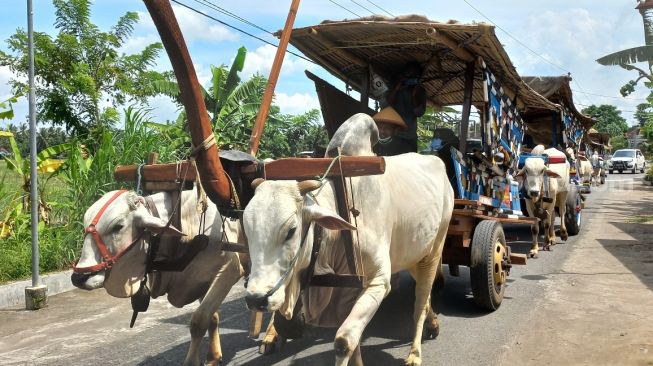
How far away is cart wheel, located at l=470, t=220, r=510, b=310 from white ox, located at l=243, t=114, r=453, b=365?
698mm

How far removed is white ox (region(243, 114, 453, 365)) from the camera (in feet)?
8.73

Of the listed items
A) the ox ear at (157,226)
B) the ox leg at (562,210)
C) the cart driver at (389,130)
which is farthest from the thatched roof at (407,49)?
the ox leg at (562,210)

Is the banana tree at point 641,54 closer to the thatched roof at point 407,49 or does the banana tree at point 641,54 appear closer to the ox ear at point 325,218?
the thatched roof at point 407,49

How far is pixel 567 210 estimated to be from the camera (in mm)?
10047

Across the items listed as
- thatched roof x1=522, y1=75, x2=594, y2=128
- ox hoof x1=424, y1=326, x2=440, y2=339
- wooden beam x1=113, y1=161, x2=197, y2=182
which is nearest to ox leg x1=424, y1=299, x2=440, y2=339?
ox hoof x1=424, y1=326, x2=440, y2=339

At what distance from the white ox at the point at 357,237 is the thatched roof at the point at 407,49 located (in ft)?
3.77

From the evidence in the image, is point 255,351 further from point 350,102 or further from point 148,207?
point 350,102

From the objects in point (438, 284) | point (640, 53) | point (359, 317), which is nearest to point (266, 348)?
point (359, 317)

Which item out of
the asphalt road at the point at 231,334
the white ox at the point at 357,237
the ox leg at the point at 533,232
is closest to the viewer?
the white ox at the point at 357,237

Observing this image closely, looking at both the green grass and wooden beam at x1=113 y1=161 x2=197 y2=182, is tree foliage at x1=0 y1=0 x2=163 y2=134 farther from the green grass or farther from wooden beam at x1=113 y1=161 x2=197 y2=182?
wooden beam at x1=113 y1=161 x2=197 y2=182

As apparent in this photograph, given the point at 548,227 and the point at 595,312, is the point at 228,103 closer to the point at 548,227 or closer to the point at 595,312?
the point at 548,227

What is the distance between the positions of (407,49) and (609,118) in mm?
85076

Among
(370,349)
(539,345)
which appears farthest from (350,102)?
(539,345)

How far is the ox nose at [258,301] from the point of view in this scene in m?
2.54
